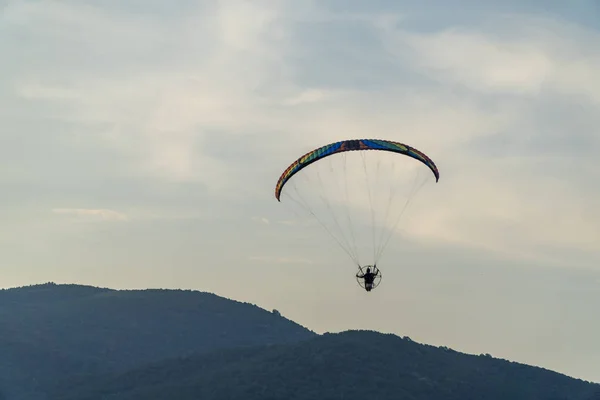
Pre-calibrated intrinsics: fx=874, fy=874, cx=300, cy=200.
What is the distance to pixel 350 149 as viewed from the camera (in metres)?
68.7

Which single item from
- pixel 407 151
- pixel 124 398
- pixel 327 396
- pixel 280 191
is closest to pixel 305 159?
pixel 280 191

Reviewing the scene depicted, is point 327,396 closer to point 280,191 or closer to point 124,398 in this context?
point 124,398

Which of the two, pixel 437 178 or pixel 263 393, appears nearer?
pixel 437 178

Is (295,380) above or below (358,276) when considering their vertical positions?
above

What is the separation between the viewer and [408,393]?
196625 millimetres

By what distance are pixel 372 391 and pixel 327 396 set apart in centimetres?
1239

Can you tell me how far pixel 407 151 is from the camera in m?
70.7

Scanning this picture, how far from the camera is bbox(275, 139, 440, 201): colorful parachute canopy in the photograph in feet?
226

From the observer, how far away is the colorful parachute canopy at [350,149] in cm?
6900

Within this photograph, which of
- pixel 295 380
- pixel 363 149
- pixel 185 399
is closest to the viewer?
pixel 363 149

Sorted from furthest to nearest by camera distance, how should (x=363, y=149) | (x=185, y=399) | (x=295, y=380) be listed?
1. (x=295, y=380)
2. (x=185, y=399)
3. (x=363, y=149)

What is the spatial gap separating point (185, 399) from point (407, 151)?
129 m

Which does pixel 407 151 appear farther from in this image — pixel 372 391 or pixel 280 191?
pixel 372 391

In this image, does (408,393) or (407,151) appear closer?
(407,151)
